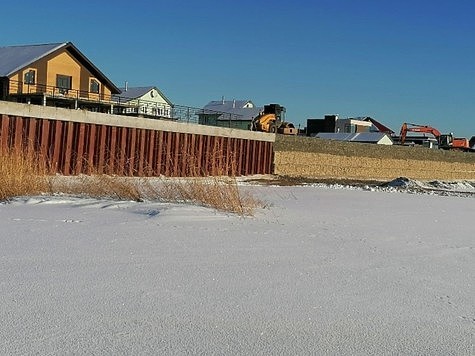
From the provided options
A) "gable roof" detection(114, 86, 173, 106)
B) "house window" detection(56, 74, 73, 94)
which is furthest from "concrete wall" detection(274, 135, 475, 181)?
"gable roof" detection(114, 86, 173, 106)

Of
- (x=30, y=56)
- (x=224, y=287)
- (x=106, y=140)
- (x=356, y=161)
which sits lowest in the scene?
(x=224, y=287)

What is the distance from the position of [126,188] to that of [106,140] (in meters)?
13.7

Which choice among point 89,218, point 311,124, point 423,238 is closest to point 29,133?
point 89,218

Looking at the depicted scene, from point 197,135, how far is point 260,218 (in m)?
20.4

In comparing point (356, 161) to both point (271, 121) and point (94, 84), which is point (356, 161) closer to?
point (271, 121)

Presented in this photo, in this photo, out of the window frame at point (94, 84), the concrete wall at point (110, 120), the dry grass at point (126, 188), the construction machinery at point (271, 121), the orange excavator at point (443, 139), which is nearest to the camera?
the dry grass at point (126, 188)

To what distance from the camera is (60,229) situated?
792 centimetres

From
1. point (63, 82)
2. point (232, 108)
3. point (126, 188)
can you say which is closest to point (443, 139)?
point (232, 108)

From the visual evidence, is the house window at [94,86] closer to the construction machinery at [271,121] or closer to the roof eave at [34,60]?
the roof eave at [34,60]

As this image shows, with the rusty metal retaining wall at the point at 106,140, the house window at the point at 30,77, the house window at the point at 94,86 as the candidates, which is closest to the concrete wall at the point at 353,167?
the rusty metal retaining wall at the point at 106,140

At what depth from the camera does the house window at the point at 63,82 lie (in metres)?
47.4

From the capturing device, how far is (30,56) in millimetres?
46500

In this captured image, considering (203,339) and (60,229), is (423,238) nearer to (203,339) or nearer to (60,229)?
(60,229)

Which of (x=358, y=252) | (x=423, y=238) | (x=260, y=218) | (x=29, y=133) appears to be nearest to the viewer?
(x=358, y=252)
